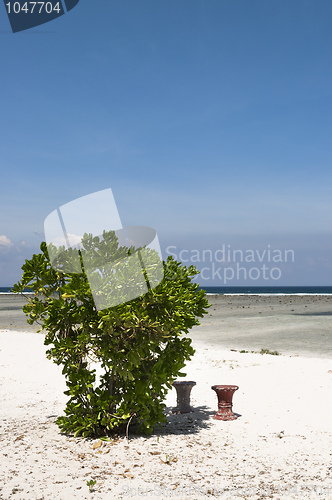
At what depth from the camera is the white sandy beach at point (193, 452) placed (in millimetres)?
4867

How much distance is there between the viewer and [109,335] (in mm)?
5949

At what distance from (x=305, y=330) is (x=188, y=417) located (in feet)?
59.2

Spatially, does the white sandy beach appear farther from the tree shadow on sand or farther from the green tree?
the green tree

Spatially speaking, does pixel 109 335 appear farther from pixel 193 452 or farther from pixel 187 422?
pixel 187 422

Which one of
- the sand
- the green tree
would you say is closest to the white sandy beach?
the sand

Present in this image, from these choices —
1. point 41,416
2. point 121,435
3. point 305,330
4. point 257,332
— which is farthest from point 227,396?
point 305,330

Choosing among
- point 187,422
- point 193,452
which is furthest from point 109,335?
point 187,422

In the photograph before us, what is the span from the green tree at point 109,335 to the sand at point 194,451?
0.46 meters

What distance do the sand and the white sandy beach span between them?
0.5 inches

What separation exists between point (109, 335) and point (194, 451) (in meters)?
1.93

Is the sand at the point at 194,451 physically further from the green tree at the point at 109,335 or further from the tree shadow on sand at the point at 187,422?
the green tree at the point at 109,335

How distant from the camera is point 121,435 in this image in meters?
6.41

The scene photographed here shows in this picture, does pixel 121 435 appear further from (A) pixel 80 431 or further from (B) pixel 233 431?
(B) pixel 233 431

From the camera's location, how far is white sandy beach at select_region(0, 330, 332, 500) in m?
4.87
